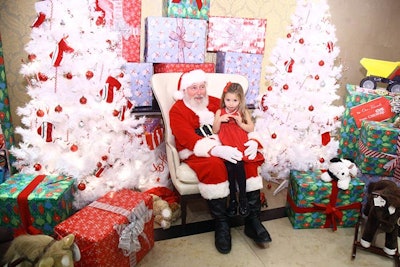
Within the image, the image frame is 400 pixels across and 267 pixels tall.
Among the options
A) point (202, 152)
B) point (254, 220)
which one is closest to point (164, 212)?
point (202, 152)

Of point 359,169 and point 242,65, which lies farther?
point 242,65

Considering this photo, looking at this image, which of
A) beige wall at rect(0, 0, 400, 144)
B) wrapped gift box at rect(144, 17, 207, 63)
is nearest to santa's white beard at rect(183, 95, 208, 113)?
wrapped gift box at rect(144, 17, 207, 63)

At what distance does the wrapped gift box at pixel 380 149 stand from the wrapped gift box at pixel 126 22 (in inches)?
86.4

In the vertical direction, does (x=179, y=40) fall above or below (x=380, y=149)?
above

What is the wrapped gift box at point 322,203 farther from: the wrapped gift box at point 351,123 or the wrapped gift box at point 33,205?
the wrapped gift box at point 33,205

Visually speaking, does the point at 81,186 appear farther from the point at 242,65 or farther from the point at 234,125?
the point at 242,65

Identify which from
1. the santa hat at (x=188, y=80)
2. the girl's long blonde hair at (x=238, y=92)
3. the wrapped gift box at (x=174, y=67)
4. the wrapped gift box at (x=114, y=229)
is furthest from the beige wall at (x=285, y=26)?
the wrapped gift box at (x=114, y=229)

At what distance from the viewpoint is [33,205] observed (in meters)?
2.00

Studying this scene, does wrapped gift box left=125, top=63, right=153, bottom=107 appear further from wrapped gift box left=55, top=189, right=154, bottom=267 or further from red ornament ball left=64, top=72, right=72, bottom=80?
wrapped gift box left=55, top=189, right=154, bottom=267

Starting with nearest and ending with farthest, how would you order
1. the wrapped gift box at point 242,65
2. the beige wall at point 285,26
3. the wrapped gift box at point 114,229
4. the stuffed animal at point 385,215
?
the wrapped gift box at point 114,229
the stuffed animal at point 385,215
the beige wall at point 285,26
the wrapped gift box at point 242,65

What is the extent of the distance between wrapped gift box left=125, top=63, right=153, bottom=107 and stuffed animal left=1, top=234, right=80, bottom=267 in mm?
1476

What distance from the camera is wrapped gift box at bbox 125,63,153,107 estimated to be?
9.34ft

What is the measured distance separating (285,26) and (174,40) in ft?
4.87

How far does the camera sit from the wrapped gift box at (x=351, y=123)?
11.3ft
